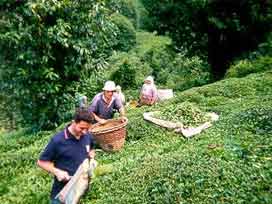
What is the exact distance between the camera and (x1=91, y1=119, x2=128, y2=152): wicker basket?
11.5m

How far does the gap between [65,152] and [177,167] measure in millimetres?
2522

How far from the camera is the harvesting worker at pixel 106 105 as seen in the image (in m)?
12.0

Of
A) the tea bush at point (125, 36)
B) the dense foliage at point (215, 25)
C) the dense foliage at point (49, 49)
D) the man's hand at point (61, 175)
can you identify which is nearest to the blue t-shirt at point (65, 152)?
the man's hand at point (61, 175)

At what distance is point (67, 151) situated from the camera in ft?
24.0

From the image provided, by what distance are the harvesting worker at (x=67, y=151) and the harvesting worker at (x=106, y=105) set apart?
441cm

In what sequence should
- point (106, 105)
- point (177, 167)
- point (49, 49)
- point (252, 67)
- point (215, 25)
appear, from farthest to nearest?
1. point (215, 25)
2. point (252, 67)
3. point (49, 49)
4. point (106, 105)
5. point (177, 167)

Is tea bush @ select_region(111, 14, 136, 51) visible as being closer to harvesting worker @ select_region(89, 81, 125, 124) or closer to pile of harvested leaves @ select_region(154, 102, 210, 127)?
pile of harvested leaves @ select_region(154, 102, 210, 127)

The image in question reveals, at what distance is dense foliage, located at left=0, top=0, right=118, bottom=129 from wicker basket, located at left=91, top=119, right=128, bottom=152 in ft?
11.2

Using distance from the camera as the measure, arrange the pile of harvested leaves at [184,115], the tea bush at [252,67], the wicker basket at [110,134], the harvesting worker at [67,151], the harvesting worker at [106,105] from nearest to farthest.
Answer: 1. the harvesting worker at [67,151]
2. the wicker basket at [110,134]
3. the harvesting worker at [106,105]
4. the pile of harvested leaves at [184,115]
5. the tea bush at [252,67]

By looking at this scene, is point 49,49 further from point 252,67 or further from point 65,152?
point 252,67

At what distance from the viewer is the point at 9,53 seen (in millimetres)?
15148

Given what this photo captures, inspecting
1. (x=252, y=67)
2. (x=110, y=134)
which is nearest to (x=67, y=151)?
(x=110, y=134)

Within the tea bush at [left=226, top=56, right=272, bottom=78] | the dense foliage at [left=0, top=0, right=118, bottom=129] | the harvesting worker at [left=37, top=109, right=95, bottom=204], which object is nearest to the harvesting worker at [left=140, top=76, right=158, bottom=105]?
the dense foliage at [left=0, top=0, right=118, bottom=129]

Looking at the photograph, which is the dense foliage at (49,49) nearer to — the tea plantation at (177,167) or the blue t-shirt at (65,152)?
the tea plantation at (177,167)
